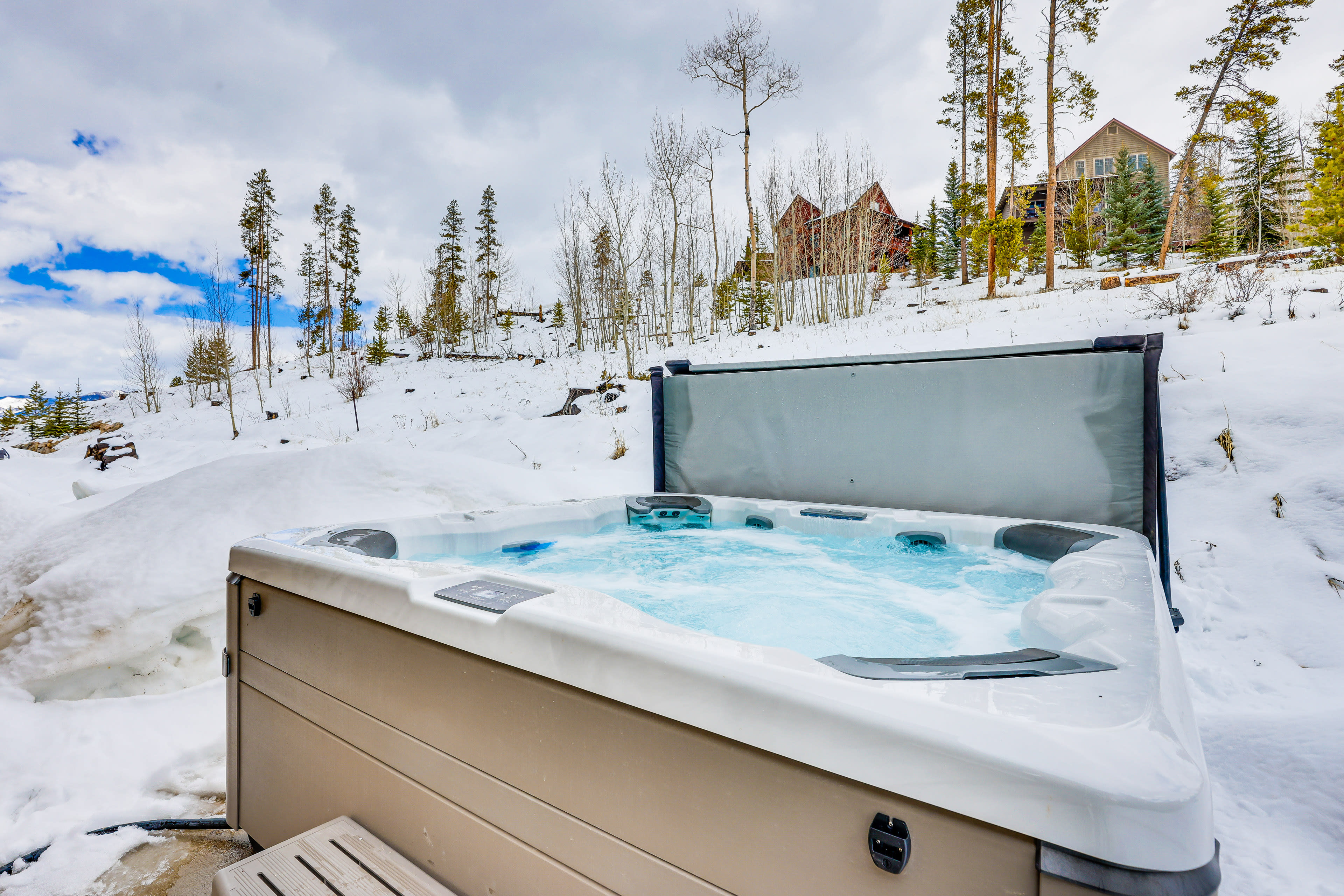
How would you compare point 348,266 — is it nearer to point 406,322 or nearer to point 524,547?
point 406,322

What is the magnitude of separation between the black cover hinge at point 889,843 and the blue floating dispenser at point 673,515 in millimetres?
2021

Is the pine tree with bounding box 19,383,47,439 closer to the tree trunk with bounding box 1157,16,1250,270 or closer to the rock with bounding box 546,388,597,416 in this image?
the rock with bounding box 546,388,597,416

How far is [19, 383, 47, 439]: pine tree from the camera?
1045cm

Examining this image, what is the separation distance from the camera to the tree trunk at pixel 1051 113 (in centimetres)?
750

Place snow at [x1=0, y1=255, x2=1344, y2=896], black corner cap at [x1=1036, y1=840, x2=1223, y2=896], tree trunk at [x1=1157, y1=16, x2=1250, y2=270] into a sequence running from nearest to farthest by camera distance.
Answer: black corner cap at [x1=1036, y1=840, x2=1223, y2=896]
snow at [x1=0, y1=255, x2=1344, y2=896]
tree trunk at [x1=1157, y1=16, x2=1250, y2=270]

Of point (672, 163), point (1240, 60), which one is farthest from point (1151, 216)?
point (672, 163)

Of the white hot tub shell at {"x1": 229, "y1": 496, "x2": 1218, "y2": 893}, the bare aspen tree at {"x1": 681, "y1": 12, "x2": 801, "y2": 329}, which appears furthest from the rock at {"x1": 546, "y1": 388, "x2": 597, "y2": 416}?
the white hot tub shell at {"x1": 229, "y1": 496, "x2": 1218, "y2": 893}

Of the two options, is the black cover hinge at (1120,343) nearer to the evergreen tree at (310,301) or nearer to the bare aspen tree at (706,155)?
the bare aspen tree at (706,155)

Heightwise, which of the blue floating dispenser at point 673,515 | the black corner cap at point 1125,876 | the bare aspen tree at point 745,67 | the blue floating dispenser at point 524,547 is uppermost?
the bare aspen tree at point 745,67

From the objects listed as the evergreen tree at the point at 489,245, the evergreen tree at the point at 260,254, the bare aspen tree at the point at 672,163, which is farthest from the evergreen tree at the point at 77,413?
the bare aspen tree at the point at 672,163

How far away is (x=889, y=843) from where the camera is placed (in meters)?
0.49

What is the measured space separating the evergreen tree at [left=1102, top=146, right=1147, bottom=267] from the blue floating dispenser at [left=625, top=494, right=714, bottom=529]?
1367cm

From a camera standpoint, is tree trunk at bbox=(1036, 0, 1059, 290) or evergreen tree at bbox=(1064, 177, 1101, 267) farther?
evergreen tree at bbox=(1064, 177, 1101, 267)

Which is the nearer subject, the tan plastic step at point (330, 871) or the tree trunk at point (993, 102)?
the tan plastic step at point (330, 871)
